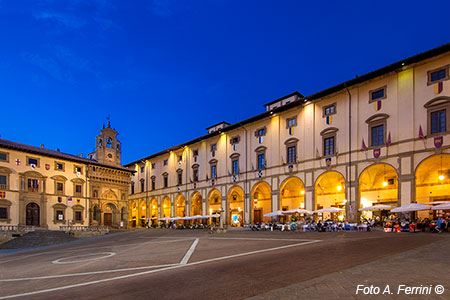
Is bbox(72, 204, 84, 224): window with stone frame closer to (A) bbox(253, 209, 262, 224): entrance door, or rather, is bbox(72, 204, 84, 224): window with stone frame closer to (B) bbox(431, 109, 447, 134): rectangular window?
(A) bbox(253, 209, 262, 224): entrance door

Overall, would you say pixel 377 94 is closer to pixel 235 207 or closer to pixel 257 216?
pixel 257 216

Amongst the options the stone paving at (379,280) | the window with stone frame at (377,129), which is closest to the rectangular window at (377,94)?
the window with stone frame at (377,129)

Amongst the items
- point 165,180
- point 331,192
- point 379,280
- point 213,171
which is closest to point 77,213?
point 165,180

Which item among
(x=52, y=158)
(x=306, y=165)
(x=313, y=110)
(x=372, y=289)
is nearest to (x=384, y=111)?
(x=313, y=110)

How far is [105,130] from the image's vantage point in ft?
192

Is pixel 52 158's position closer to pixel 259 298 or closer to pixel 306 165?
pixel 306 165

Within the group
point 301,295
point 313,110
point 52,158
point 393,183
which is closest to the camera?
point 301,295

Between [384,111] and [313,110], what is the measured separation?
7.76 m

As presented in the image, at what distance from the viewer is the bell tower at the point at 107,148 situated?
5672cm

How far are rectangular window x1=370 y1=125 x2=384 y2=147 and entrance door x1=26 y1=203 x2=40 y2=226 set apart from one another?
142 ft

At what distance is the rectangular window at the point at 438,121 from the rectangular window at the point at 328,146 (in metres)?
9.38

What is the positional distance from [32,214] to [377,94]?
45.3 m

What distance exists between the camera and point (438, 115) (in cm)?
2509

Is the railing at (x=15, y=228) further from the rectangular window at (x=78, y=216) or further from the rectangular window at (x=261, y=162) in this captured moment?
the rectangular window at (x=261, y=162)
